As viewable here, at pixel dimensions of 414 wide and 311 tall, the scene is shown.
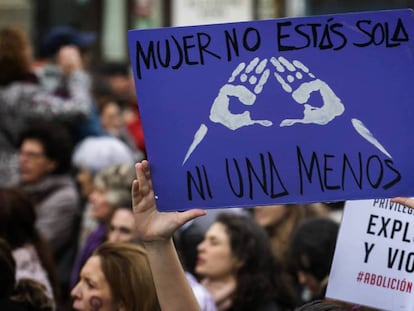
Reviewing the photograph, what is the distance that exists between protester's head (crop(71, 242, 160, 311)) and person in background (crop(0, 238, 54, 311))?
240 millimetres

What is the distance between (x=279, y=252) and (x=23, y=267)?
1813mm

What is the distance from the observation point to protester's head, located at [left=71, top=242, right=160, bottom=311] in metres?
4.75

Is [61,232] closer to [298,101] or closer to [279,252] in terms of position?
[279,252]

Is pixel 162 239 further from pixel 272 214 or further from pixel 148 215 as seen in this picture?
pixel 272 214

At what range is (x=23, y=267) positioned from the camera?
6.14 m

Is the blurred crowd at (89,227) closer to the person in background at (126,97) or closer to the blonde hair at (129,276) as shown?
the blonde hair at (129,276)

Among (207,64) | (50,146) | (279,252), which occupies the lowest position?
(279,252)

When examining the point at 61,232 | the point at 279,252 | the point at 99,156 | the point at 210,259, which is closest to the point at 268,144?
the point at 210,259

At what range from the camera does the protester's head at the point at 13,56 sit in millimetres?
8625

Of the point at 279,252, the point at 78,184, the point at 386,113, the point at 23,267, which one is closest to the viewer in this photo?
the point at 386,113

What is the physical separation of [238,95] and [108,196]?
3614 millimetres

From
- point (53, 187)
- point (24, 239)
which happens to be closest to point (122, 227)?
point (24, 239)

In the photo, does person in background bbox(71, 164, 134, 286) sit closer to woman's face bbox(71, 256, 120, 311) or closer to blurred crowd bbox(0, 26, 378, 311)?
blurred crowd bbox(0, 26, 378, 311)

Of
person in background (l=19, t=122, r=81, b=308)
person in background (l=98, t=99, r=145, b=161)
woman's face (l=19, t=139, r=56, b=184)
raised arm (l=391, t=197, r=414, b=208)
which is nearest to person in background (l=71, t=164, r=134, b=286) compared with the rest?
person in background (l=19, t=122, r=81, b=308)
